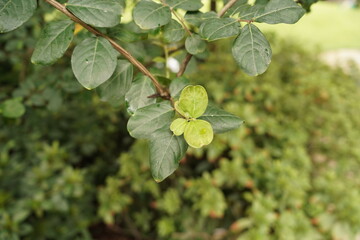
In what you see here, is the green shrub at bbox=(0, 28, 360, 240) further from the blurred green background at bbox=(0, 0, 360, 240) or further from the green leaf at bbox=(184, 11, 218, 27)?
the green leaf at bbox=(184, 11, 218, 27)

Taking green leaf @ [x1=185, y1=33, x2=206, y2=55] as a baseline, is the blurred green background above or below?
below

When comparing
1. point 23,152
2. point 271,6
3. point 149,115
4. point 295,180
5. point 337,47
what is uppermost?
point 271,6

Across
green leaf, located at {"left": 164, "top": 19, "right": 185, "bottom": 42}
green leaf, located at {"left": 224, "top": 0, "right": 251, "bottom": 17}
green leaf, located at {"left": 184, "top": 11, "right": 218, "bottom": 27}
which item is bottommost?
green leaf, located at {"left": 164, "top": 19, "right": 185, "bottom": 42}

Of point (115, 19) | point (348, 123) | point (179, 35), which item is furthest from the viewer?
point (348, 123)

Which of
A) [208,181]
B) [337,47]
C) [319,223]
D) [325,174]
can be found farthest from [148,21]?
[337,47]

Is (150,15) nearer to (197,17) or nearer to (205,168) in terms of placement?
(197,17)

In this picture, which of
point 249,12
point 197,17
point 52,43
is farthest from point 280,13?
point 52,43

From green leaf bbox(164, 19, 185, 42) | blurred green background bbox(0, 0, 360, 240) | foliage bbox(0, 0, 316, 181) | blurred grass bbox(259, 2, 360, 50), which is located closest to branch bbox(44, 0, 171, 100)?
foliage bbox(0, 0, 316, 181)

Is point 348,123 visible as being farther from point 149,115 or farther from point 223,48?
point 149,115
